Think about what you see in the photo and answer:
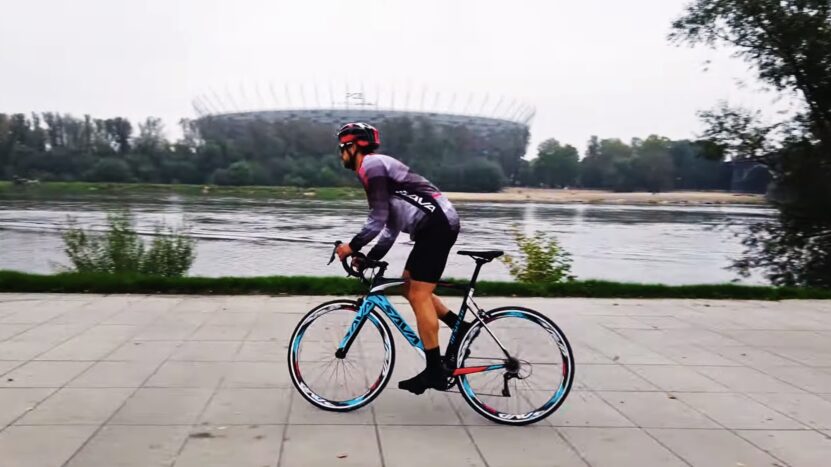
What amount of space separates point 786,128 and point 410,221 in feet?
47.5

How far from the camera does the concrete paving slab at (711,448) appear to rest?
12.2 feet

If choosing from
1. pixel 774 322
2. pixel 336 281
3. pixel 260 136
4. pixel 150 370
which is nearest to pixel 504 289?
pixel 336 281

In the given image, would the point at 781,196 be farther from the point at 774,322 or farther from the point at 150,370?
the point at 150,370

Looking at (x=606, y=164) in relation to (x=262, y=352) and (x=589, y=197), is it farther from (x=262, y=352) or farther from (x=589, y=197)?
(x=262, y=352)

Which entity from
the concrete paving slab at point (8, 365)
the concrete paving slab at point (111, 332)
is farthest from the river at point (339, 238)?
the concrete paving slab at point (8, 365)

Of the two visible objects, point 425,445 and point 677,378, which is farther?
point 677,378

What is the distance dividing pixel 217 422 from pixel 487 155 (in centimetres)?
9036

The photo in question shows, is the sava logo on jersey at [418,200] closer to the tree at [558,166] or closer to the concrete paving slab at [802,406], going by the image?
the concrete paving slab at [802,406]

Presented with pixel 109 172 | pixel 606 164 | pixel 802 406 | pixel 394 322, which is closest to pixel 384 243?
pixel 394 322

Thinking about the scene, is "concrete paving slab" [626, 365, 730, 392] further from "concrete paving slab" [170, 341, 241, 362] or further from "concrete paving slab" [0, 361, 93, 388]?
"concrete paving slab" [0, 361, 93, 388]

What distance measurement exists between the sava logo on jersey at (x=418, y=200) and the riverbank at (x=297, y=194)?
47.5 metres

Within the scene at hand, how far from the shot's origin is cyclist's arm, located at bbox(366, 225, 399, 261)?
13.5ft

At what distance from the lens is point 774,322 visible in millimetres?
7781

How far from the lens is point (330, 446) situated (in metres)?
3.80
